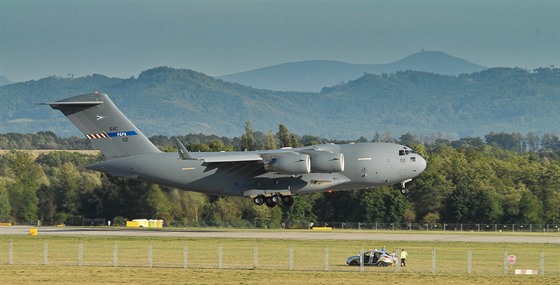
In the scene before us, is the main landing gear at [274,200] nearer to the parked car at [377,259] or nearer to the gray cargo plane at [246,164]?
the gray cargo plane at [246,164]

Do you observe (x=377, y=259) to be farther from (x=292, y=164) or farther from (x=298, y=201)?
(x=298, y=201)

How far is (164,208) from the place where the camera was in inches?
3573

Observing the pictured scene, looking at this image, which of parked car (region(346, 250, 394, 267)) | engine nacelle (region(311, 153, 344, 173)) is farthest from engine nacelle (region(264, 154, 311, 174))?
parked car (region(346, 250, 394, 267))

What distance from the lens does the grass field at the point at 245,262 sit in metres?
49.0

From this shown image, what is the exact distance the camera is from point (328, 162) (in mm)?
75562

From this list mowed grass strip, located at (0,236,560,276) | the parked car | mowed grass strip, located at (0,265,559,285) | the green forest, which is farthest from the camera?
the green forest

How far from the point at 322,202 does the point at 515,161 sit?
136ft

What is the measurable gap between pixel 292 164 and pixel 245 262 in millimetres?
18181

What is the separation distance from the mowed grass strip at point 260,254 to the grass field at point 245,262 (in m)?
0.05

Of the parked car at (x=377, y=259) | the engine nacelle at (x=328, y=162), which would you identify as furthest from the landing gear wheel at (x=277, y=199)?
the parked car at (x=377, y=259)

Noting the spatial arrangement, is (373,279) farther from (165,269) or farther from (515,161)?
(515,161)

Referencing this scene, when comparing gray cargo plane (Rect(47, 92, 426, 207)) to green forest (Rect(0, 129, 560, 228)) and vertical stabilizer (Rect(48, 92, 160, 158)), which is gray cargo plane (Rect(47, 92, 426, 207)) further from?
green forest (Rect(0, 129, 560, 228))

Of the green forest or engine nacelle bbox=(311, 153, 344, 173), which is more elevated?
engine nacelle bbox=(311, 153, 344, 173)

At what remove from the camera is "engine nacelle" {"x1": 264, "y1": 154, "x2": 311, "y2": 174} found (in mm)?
74938
